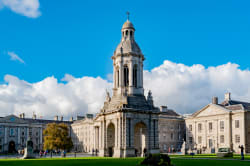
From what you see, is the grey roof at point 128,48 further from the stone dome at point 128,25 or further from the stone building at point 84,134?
the stone building at point 84,134

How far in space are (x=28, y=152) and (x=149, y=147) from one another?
16691 millimetres

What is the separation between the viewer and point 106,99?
163 ft

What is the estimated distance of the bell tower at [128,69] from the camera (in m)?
47.8

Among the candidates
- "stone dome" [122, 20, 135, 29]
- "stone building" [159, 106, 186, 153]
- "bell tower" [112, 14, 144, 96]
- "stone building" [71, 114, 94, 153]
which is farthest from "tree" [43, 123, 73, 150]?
"stone dome" [122, 20, 135, 29]

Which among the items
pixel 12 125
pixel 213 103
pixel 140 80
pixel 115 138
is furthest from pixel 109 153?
pixel 12 125

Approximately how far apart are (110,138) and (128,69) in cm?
1001

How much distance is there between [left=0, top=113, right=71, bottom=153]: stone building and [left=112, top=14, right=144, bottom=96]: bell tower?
223 feet

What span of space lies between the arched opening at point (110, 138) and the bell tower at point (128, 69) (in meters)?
4.71

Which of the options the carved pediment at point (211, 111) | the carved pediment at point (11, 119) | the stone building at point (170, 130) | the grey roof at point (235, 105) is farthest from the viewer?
the carved pediment at point (11, 119)

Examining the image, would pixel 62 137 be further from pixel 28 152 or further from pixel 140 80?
pixel 140 80

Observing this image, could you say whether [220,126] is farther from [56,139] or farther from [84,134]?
[84,134]

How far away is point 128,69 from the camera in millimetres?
48406

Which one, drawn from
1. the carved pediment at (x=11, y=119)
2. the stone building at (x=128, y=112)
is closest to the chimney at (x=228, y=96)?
the stone building at (x=128, y=112)

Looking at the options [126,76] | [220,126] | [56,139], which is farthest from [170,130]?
[126,76]
